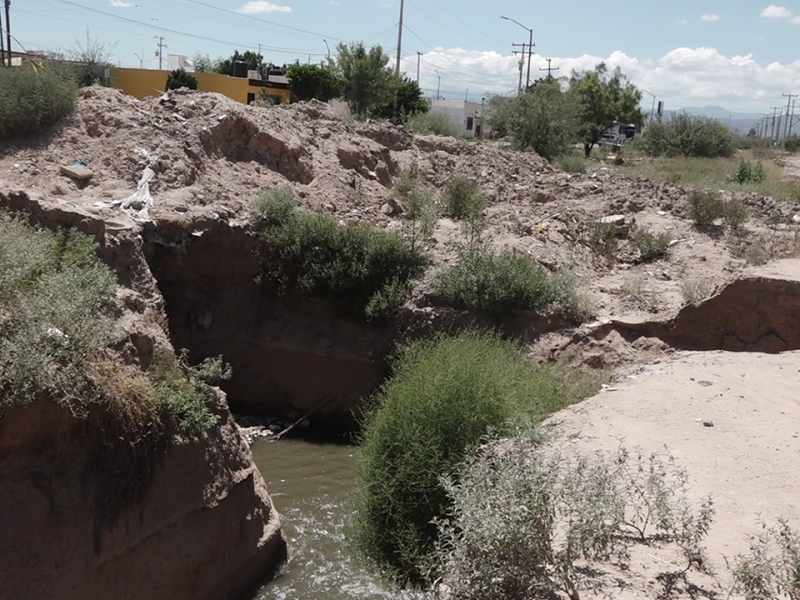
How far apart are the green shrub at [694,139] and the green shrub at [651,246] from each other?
21.9 meters

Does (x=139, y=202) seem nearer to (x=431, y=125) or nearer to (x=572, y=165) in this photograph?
(x=572, y=165)

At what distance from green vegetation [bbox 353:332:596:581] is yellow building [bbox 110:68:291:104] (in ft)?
100

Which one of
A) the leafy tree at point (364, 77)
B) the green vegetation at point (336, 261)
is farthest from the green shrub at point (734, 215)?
the leafy tree at point (364, 77)

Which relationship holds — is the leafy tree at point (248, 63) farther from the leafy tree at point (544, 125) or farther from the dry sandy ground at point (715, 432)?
the dry sandy ground at point (715, 432)

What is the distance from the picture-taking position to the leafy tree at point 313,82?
42781 mm

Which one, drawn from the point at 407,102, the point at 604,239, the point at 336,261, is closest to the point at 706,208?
the point at 604,239

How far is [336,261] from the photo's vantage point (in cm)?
1261

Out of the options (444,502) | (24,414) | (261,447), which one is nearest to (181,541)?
Answer: (24,414)

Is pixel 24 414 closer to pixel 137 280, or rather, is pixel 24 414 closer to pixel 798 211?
pixel 137 280

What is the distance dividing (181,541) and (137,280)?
10.7 feet

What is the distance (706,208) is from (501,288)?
569 cm

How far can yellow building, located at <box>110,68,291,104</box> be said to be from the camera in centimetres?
3891

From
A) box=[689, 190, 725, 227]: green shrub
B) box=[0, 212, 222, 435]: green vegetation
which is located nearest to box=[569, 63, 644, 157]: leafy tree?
box=[689, 190, 725, 227]: green shrub

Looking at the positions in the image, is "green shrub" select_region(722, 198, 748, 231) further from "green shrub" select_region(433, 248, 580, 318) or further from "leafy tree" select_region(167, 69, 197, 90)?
"leafy tree" select_region(167, 69, 197, 90)
